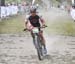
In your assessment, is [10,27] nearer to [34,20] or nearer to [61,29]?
[61,29]

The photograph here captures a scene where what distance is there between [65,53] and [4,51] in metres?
2.30

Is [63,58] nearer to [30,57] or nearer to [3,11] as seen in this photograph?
[30,57]

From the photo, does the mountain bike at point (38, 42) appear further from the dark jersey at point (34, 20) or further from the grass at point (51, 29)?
the grass at point (51, 29)

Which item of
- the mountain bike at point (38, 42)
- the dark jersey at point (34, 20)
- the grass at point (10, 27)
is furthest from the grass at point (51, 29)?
the mountain bike at point (38, 42)

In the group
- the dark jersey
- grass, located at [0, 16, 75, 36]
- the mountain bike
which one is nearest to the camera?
the mountain bike

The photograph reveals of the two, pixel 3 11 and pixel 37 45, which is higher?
pixel 37 45

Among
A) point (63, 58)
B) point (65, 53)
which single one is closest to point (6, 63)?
point (63, 58)

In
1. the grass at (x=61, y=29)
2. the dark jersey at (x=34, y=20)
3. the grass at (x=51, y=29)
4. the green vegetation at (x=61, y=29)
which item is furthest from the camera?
the grass at (x=51, y=29)

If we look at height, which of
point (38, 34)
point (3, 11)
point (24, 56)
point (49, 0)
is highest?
point (38, 34)

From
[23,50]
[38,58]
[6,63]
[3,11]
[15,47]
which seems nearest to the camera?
[6,63]

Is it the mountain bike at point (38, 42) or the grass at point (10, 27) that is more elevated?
the mountain bike at point (38, 42)

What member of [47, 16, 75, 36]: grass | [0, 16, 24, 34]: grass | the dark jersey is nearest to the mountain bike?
the dark jersey

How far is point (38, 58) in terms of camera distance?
12.2 m

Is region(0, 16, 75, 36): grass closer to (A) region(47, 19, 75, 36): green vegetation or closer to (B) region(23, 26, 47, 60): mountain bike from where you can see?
(A) region(47, 19, 75, 36): green vegetation
